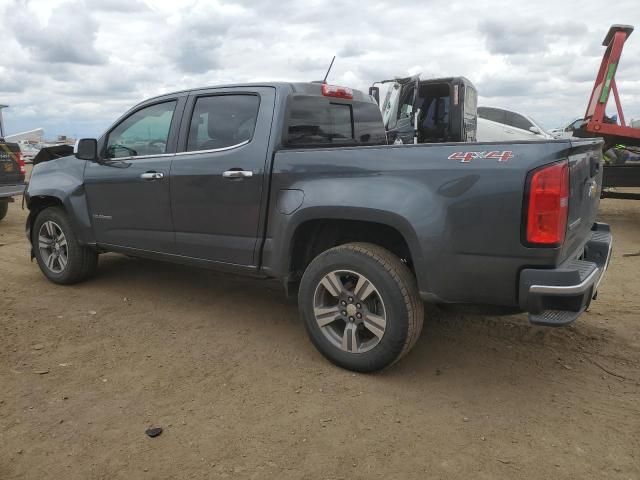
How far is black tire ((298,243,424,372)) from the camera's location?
10.1ft

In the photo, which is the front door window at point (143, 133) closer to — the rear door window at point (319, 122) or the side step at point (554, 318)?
the rear door window at point (319, 122)

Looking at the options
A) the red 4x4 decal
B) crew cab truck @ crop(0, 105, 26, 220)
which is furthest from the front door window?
crew cab truck @ crop(0, 105, 26, 220)

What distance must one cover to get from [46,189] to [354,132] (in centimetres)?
303

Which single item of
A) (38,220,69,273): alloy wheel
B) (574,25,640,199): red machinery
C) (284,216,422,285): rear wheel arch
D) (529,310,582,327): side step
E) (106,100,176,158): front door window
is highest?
(574,25,640,199): red machinery

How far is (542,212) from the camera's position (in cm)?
262

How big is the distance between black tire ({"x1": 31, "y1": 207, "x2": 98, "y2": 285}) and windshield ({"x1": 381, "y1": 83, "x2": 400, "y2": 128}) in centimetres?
668

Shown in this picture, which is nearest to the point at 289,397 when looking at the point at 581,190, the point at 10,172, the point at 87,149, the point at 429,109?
the point at 581,190

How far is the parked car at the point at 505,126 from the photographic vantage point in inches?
471

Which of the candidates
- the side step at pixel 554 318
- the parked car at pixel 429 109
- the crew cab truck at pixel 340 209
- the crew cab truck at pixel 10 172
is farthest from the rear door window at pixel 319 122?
the crew cab truck at pixel 10 172

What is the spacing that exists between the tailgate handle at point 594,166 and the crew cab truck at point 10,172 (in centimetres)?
905

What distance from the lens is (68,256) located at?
16.7 ft

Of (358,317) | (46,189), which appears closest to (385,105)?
(46,189)

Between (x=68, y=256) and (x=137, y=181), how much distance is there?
1.33 metres

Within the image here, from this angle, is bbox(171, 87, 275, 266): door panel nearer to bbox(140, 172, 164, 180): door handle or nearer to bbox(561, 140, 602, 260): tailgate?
bbox(140, 172, 164, 180): door handle
